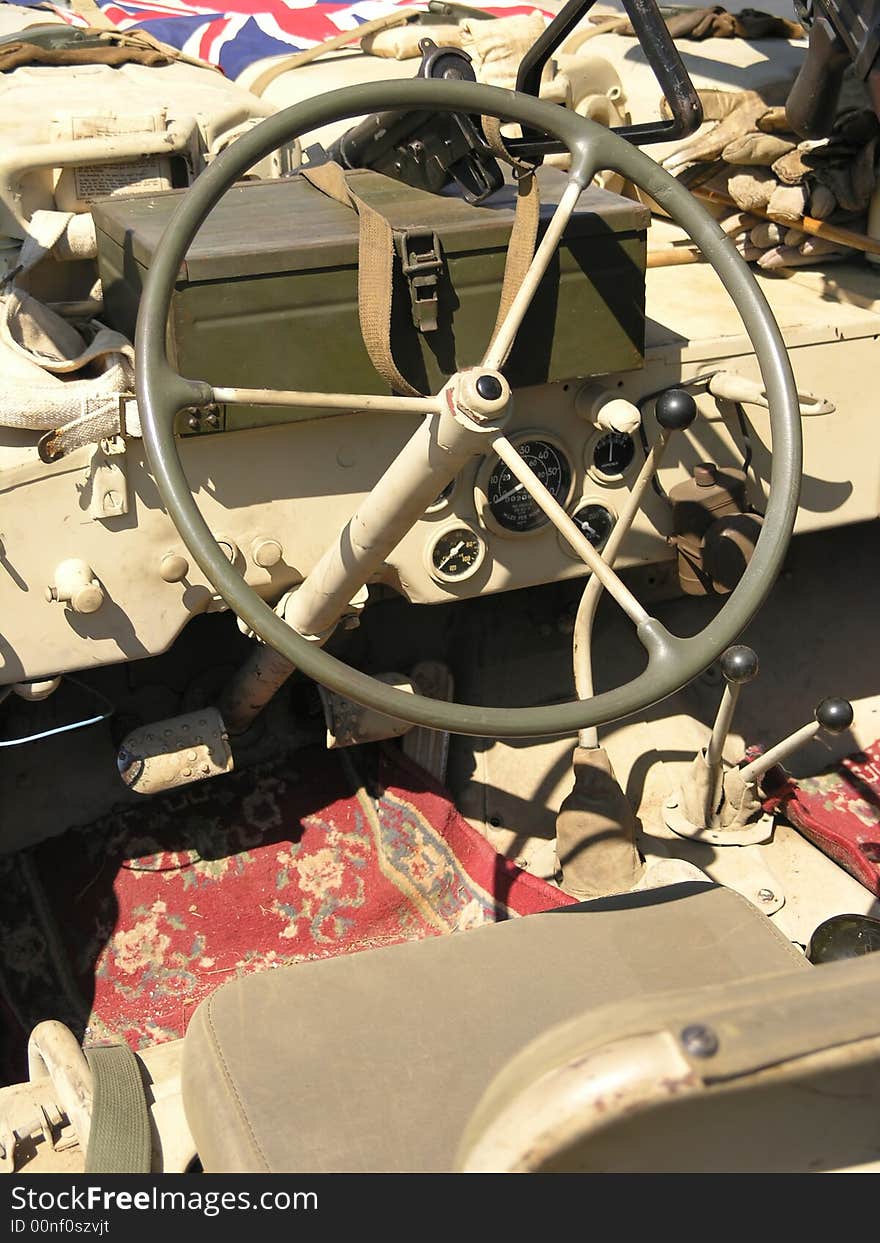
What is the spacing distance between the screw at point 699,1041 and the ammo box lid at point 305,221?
1.40 metres

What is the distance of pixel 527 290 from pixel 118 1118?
1.11m

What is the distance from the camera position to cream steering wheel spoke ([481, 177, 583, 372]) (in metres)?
1.66

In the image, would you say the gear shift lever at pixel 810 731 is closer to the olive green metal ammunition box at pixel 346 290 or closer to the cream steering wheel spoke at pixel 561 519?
the olive green metal ammunition box at pixel 346 290

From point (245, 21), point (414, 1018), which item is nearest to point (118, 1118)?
point (414, 1018)

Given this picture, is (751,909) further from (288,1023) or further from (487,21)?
(487,21)

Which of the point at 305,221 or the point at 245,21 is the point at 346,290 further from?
the point at 245,21

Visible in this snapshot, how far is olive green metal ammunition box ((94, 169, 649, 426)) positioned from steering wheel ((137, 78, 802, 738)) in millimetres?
270

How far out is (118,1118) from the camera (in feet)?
5.45

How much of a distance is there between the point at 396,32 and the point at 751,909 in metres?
2.48

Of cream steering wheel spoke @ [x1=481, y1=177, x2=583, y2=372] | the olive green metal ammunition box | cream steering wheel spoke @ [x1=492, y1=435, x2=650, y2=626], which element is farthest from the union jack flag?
cream steering wheel spoke @ [x1=492, y1=435, x2=650, y2=626]

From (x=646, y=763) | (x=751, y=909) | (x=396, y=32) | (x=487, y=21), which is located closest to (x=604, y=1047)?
(x=751, y=909)

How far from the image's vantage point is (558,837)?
2660mm

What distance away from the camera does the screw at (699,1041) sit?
3.02ft

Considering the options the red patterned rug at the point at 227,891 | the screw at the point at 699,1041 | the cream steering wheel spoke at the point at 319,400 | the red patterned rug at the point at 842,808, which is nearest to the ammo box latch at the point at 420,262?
the cream steering wheel spoke at the point at 319,400
